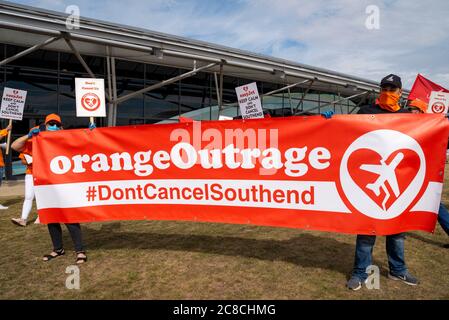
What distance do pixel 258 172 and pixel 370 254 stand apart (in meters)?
1.45

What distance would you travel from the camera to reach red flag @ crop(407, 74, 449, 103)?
32.2ft

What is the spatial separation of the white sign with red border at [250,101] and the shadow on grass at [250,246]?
216 inches

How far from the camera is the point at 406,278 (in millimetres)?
A: 3605

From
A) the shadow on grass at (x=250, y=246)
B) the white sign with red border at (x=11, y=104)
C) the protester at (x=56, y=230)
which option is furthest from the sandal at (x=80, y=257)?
the white sign with red border at (x=11, y=104)

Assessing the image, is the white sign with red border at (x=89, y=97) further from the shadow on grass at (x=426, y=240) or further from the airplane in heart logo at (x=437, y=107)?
the airplane in heart logo at (x=437, y=107)

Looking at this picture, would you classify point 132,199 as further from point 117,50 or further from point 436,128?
point 117,50

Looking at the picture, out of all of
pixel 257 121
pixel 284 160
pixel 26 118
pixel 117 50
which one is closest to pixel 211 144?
pixel 257 121

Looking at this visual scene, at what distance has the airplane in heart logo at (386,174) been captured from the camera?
11.2ft

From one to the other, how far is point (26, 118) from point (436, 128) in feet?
44.2

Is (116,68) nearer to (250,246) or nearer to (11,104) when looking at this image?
(11,104)

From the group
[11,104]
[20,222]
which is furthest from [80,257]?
[11,104]

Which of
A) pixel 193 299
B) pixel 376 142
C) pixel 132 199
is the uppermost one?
pixel 376 142

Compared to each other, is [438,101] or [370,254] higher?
[438,101]

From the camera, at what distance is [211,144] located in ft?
13.4
